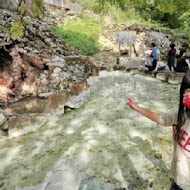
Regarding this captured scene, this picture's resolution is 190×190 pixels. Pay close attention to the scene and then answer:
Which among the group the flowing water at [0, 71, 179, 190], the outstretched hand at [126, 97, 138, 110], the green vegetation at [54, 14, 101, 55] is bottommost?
the flowing water at [0, 71, 179, 190]

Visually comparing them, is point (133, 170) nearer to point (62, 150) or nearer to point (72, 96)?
point (62, 150)

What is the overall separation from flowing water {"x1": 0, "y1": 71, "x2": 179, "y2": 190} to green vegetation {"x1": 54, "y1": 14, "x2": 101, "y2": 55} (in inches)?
363

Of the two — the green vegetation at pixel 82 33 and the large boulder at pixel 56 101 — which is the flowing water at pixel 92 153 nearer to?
the large boulder at pixel 56 101

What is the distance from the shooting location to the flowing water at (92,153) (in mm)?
3055

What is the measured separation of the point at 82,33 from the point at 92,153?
1366 cm

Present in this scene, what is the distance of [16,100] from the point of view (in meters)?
7.61

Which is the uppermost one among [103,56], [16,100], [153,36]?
[153,36]

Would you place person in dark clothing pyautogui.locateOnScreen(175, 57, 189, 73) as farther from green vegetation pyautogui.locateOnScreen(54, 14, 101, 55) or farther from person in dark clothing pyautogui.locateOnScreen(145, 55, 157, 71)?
green vegetation pyautogui.locateOnScreen(54, 14, 101, 55)

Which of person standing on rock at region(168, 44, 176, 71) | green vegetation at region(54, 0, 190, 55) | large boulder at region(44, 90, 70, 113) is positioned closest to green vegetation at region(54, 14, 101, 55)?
green vegetation at region(54, 0, 190, 55)

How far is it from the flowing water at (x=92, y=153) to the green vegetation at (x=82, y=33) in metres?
9.23

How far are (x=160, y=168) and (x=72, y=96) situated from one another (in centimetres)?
398

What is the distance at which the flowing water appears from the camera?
3055mm

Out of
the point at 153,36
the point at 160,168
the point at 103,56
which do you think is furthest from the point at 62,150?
the point at 153,36

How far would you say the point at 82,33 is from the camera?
52.8 feet
